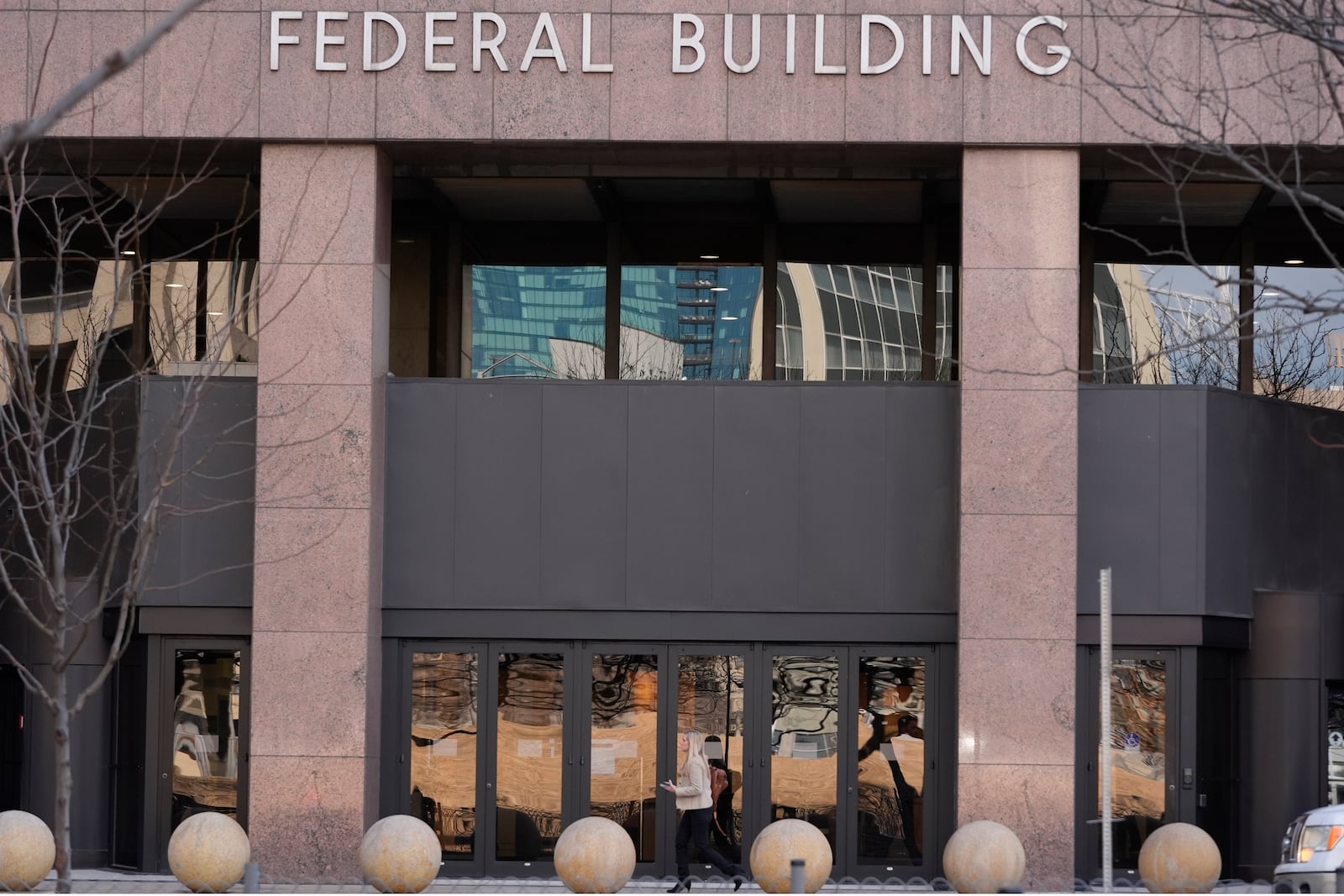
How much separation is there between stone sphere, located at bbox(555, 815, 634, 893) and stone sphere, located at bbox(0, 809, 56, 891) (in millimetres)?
4882

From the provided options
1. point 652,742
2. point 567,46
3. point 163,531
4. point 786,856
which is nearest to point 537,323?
point 567,46

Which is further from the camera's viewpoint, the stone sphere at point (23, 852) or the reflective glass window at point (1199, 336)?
the reflective glass window at point (1199, 336)

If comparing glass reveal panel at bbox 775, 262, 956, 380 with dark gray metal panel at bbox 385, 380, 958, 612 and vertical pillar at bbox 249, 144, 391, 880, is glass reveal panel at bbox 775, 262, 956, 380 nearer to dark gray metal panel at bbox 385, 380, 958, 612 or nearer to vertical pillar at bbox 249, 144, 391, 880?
dark gray metal panel at bbox 385, 380, 958, 612

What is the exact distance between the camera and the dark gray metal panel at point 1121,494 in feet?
60.5

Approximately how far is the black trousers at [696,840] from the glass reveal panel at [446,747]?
286 cm

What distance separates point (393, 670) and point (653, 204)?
22.9ft

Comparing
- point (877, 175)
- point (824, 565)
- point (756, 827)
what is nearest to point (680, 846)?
point (756, 827)

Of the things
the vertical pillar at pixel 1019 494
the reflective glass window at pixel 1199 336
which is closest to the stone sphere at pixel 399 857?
the vertical pillar at pixel 1019 494

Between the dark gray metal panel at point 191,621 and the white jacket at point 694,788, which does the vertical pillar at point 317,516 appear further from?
the white jacket at point 694,788

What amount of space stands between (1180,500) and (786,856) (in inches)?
253

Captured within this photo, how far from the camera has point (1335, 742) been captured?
63.3 feet

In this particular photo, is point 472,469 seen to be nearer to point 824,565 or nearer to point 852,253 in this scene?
point 824,565

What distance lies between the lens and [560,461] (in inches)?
749

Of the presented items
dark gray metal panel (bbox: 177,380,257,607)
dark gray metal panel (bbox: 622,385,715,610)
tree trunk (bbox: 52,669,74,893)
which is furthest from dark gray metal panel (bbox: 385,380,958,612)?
tree trunk (bbox: 52,669,74,893)
